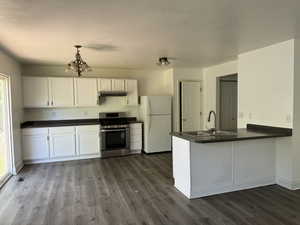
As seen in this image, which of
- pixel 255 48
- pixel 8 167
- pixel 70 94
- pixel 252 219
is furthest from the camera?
pixel 70 94

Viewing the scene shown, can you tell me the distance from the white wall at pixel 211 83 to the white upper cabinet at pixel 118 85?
7.76ft

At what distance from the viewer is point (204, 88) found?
6.36 m

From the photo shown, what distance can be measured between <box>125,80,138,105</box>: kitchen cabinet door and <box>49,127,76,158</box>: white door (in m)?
1.70

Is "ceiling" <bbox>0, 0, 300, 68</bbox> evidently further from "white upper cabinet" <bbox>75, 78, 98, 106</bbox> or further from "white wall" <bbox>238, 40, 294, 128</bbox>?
"white upper cabinet" <bbox>75, 78, 98, 106</bbox>

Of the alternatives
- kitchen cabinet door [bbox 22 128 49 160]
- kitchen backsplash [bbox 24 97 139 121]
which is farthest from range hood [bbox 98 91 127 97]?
kitchen cabinet door [bbox 22 128 49 160]

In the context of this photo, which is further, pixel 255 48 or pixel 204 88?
pixel 204 88

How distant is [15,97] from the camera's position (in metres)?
4.60

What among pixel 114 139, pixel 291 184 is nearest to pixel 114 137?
pixel 114 139

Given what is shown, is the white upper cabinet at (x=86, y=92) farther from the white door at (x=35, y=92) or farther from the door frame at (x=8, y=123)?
the door frame at (x=8, y=123)

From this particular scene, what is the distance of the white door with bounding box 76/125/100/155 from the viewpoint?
5398 millimetres

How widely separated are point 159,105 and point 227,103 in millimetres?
1989

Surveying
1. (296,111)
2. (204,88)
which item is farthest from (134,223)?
Answer: (204,88)

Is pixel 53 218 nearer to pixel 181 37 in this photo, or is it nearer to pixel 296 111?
pixel 181 37

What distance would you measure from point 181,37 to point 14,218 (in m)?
3.25
